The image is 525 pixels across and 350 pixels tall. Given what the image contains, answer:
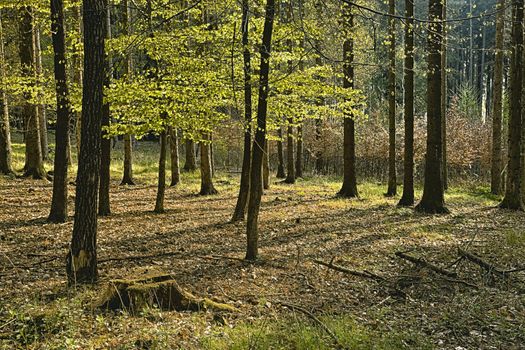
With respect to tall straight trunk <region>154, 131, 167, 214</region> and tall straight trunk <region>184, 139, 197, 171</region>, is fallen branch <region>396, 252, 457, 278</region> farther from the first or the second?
tall straight trunk <region>184, 139, 197, 171</region>

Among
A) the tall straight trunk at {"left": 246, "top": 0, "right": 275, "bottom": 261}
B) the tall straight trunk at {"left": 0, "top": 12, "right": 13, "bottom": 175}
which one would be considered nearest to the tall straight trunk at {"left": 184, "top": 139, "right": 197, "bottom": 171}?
the tall straight trunk at {"left": 0, "top": 12, "right": 13, "bottom": 175}

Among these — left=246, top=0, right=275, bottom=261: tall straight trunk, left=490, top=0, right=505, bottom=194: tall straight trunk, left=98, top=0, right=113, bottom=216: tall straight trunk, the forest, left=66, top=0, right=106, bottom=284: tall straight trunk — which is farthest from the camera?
left=490, top=0, right=505, bottom=194: tall straight trunk

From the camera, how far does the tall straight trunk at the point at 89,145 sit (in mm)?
6035

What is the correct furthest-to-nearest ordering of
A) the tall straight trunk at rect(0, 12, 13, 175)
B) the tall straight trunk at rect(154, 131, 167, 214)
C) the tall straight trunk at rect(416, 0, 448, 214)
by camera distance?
the tall straight trunk at rect(0, 12, 13, 175) → the tall straight trunk at rect(416, 0, 448, 214) → the tall straight trunk at rect(154, 131, 167, 214)

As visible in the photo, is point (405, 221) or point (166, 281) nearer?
point (166, 281)

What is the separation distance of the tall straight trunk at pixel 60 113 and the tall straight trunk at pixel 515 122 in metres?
12.9

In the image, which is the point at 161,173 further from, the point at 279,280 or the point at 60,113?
the point at 279,280

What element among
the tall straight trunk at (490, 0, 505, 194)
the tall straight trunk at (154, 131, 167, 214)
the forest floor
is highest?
the tall straight trunk at (490, 0, 505, 194)

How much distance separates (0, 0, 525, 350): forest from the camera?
527 centimetres

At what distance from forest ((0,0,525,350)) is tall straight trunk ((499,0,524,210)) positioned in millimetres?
44

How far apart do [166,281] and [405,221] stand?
333 inches

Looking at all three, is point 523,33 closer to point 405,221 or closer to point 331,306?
point 405,221

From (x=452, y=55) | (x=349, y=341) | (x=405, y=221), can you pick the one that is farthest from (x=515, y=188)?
(x=452, y=55)

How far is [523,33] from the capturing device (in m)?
13.9
